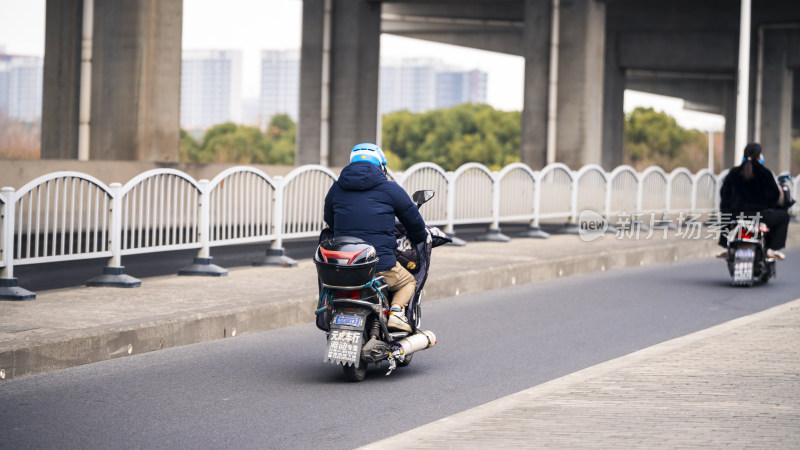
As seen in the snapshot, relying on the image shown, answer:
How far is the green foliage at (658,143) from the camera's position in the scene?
411ft

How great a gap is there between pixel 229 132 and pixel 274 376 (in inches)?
5068

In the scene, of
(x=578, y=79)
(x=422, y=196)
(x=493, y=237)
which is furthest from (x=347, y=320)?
(x=578, y=79)

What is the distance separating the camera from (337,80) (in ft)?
115

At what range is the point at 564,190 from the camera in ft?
69.5

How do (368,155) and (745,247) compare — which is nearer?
(368,155)

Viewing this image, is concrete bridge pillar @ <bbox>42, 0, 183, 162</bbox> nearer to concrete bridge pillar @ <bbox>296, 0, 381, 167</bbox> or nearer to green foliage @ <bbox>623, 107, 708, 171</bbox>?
Result: concrete bridge pillar @ <bbox>296, 0, 381, 167</bbox>

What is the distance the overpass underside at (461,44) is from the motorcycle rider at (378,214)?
13.9 meters

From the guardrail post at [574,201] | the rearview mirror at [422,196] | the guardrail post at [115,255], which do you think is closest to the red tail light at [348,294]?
the rearview mirror at [422,196]

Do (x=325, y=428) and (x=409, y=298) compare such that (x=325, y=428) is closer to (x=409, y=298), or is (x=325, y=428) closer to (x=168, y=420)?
(x=168, y=420)

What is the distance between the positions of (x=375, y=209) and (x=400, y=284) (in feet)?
1.89

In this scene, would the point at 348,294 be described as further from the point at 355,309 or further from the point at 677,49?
the point at 677,49

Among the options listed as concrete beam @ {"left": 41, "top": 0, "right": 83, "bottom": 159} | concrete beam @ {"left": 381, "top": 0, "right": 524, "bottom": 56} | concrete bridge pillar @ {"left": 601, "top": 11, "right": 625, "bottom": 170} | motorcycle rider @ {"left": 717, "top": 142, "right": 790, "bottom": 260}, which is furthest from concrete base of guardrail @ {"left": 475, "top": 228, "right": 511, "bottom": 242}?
concrete bridge pillar @ {"left": 601, "top": 11, "right": 625, "bottom": 170}

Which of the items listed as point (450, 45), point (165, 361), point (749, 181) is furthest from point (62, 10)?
point (450, 45)

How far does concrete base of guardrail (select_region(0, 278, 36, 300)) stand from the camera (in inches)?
391
